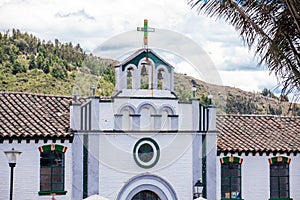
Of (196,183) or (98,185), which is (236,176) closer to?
(196,183)

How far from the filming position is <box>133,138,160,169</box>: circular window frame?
1864 centimetres

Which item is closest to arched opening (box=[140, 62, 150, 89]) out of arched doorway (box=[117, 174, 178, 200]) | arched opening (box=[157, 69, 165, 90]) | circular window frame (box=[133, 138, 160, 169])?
arched opening (box=[157, 69, 165, 90])

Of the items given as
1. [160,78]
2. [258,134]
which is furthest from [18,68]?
[160,78]

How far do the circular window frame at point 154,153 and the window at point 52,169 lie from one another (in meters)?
2.02

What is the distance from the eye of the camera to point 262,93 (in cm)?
5759

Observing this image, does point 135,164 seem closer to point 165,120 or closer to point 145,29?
point 165,120

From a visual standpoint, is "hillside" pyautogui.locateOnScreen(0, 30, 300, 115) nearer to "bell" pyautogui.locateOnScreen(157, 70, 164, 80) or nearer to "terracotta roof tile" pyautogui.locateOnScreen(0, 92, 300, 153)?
"terracotta roof tile" pyautogui.locateOnScreen(0, 92, 300, 153)

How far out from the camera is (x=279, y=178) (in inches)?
819

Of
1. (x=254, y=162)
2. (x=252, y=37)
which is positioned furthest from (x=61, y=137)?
(x=252, y=37)

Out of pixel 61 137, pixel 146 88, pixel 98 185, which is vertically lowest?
pixel 98 185

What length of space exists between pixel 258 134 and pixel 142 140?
4284 mm

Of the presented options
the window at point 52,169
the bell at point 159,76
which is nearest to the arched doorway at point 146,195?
the window at point 52,169

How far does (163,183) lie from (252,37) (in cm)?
1044

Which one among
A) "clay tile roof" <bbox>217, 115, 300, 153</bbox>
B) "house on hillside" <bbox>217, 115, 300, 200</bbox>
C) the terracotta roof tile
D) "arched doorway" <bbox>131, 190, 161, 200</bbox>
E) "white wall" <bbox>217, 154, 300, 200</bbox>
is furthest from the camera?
"white wall" <bbox>217, 154, 300, 200</bbox>
